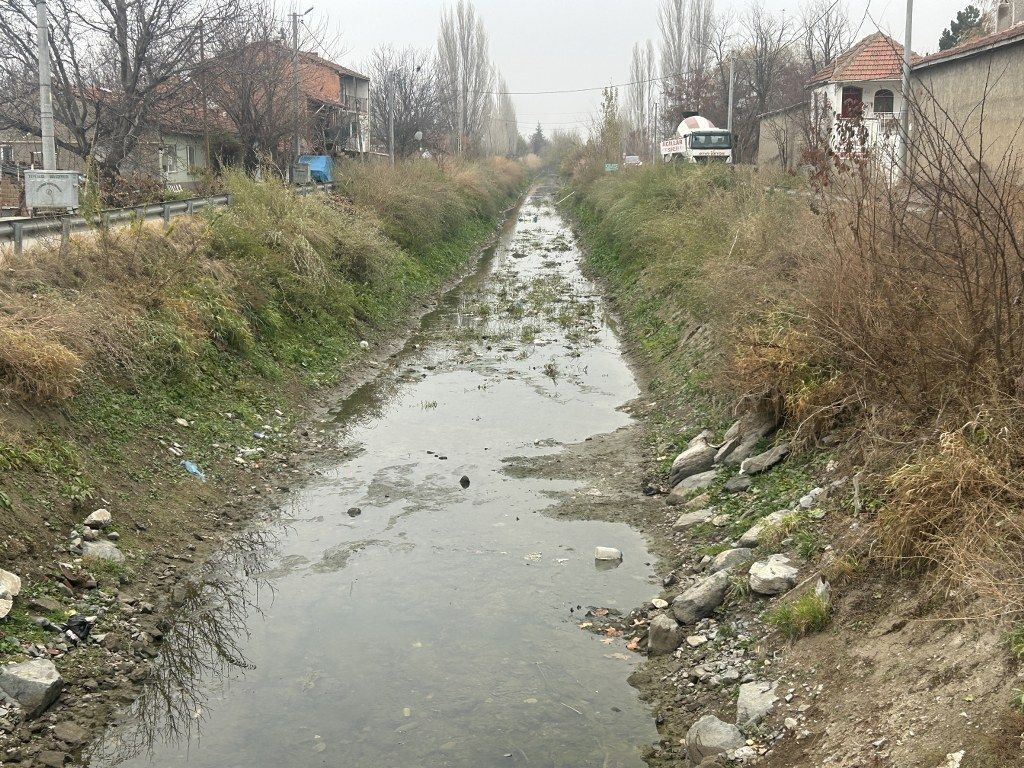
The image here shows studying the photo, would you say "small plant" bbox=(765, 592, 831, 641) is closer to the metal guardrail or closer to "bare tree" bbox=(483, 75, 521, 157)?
the metal guardrail

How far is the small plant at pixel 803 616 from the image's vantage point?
573 centimetres

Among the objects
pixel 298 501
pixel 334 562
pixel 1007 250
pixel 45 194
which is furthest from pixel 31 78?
pixel 1007 250

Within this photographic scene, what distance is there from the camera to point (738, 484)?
8.65 m

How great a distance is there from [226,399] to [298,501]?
247 cm

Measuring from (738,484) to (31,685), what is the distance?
5984mm

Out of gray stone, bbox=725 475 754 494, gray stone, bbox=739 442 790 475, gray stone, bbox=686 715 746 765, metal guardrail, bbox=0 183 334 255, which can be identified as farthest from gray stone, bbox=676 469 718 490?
metal guardrail, bbox=0 183 334 255

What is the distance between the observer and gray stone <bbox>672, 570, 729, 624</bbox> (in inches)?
269

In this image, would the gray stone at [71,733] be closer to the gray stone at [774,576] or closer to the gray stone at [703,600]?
the gray stone at [703,600]

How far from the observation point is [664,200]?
2389 centimetres

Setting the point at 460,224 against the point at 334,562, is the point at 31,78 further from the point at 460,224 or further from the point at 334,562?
the point at 334,562

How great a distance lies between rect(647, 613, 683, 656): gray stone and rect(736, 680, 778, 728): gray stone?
3.51 ft

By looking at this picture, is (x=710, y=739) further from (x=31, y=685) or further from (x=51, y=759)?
(x=31, y=685)

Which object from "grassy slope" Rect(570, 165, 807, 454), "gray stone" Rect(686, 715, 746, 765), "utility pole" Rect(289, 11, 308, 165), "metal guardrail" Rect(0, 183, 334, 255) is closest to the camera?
"gray stone" Rect(686, 715, 746, 765)

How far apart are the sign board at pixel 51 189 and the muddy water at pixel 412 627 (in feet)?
15.2
